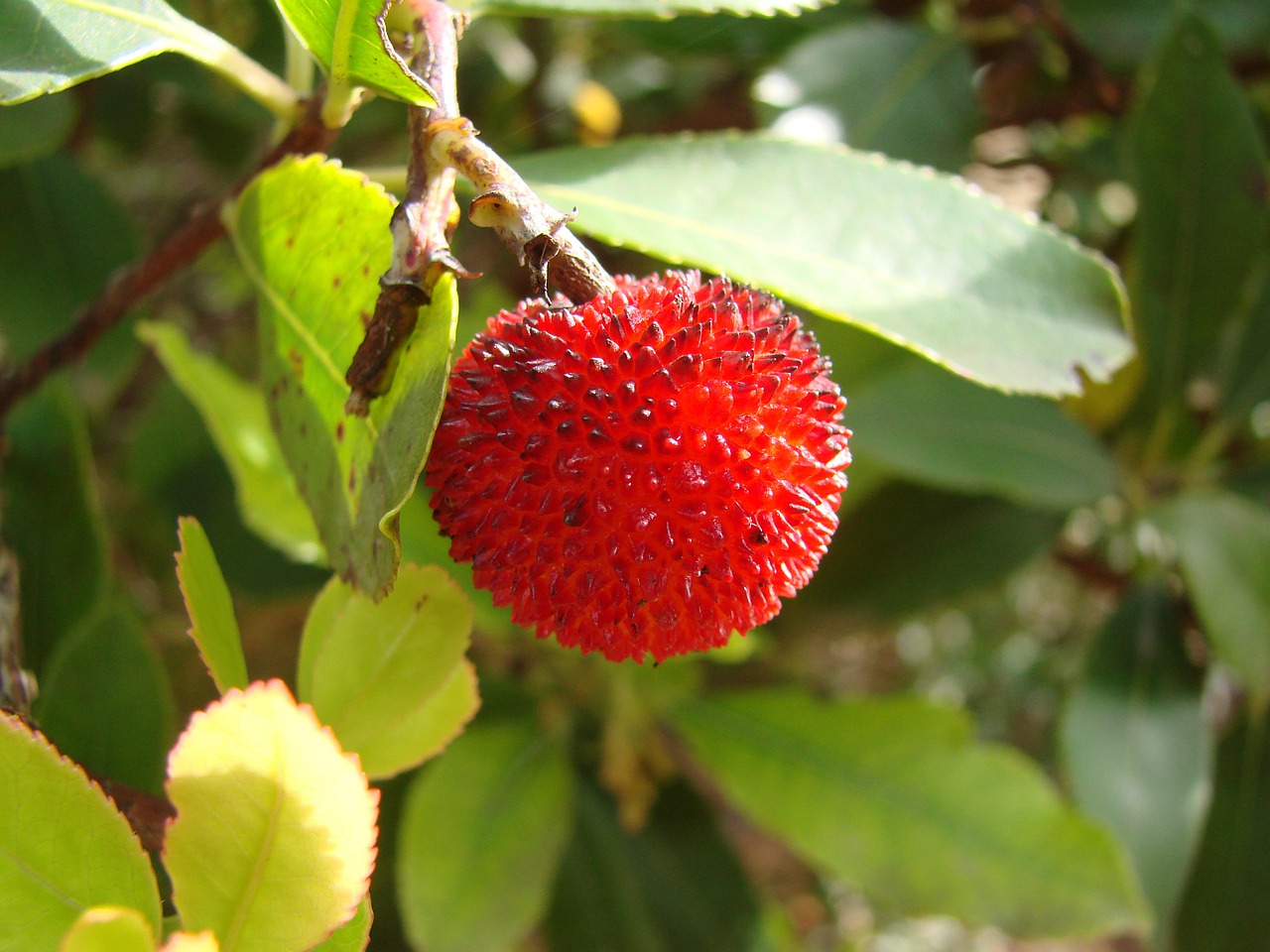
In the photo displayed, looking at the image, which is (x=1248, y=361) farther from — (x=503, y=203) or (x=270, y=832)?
(x=270, y=832)

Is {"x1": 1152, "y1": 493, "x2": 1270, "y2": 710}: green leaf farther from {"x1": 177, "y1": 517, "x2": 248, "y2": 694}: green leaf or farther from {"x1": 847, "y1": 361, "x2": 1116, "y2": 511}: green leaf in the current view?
{"x1": 177, "y1": 517, "x2": 248, "y2": 694}: green leaf

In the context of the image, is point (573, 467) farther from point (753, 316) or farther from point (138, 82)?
point (138, 82)

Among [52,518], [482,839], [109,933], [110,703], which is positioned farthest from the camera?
[482,839]

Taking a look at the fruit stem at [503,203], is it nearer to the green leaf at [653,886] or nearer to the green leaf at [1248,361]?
the green leaf at [653,886]

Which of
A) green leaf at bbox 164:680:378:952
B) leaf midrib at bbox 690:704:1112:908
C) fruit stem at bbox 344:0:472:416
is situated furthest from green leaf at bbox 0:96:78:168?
leaf midrib at bbox 690:704:1112:908

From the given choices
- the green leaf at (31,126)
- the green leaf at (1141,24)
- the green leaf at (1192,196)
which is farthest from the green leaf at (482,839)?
the green leaf at (1141,24)

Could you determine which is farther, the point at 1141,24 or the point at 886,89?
the point at 1141,24

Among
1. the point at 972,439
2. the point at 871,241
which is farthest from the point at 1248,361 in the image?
the point at 871,241
